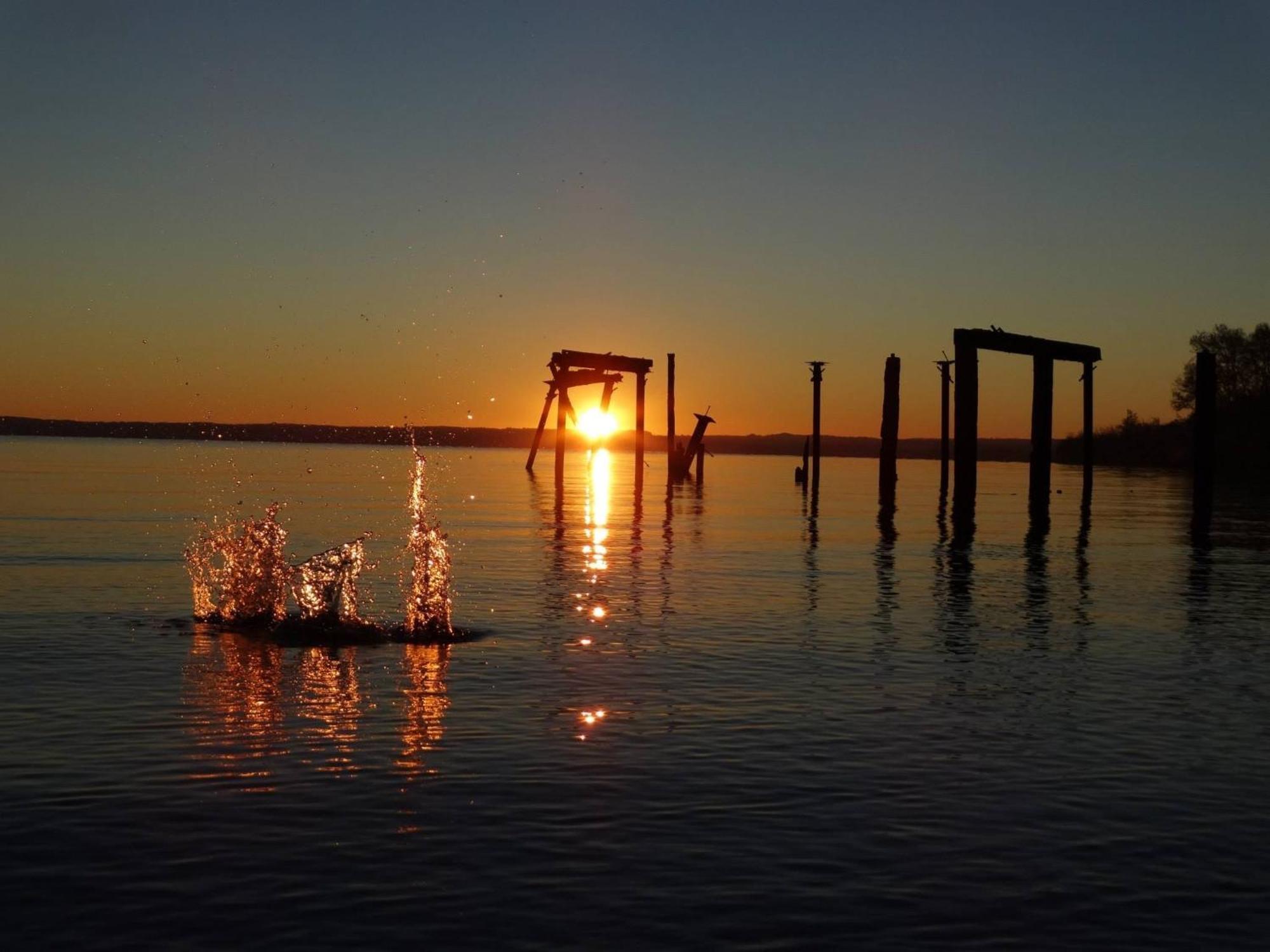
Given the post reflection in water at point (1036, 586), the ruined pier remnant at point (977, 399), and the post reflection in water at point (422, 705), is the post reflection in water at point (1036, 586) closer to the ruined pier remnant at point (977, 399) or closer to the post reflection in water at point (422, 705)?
the ruined pier remnant at point (977, 399)

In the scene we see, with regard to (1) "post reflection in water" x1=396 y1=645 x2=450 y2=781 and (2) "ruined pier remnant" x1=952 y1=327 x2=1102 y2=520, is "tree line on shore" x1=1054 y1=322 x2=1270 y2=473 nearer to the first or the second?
(2) "ruined pier remnant" x1=952 y1=327 x2=1102 y2=520

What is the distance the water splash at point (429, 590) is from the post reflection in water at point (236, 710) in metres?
1.73

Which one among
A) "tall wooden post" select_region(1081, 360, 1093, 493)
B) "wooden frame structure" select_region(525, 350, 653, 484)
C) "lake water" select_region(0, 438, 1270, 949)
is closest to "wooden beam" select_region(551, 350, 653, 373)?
"wooden frame structure" select_region(525, 350, 653, 484)

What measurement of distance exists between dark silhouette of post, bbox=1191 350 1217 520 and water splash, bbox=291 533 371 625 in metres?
27.7

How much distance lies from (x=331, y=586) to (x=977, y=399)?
1005 inches

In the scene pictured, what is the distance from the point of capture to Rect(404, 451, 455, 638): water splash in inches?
598

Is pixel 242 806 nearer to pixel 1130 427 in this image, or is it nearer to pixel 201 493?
pixel 201 493

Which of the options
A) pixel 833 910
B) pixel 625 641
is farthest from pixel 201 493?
pixel 833 910

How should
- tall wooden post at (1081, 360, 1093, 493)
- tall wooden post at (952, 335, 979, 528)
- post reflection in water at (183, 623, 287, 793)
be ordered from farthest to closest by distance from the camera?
tall wooden post at (1081, 360, 1093, 493) → tall wooden post at (952, 335, 979, 528) → post reflection in water at (183, 623, 287, 793)

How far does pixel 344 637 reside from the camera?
1478cm

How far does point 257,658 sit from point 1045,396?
92.7ft

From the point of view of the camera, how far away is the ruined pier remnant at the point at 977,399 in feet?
108

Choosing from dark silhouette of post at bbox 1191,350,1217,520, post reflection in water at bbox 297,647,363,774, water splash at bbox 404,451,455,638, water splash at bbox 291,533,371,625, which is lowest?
post reflection in water at bbox 297,647,363,774

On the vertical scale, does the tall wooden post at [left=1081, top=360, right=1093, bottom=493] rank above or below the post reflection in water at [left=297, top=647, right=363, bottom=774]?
above
